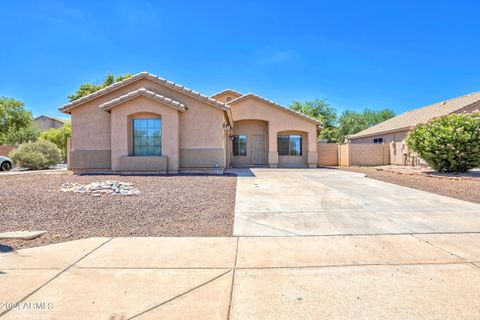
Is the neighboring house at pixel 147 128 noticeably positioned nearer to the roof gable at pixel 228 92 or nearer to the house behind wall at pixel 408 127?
the roof gable at pixel 228 92

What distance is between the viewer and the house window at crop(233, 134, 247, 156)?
78.3ft

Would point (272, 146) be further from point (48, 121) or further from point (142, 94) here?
point (48, 121)

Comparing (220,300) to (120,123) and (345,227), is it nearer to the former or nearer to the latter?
(345,227)

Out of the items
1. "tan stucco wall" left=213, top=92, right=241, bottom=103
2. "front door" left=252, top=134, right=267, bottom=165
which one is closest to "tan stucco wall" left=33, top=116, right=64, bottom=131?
"tan stucco wall" left=213, top=92, right=241, bottom=103

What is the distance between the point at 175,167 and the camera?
1559cm

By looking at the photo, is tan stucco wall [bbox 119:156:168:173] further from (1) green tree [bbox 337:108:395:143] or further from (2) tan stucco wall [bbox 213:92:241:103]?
(1) green tree [bbox 337:108:395:143]

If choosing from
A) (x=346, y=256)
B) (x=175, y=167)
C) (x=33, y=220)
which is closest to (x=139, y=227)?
(x=33, y=220)

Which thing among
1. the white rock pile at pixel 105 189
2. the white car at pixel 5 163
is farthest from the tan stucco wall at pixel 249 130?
the white car at pixel 5 163

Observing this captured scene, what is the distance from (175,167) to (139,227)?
1000cm

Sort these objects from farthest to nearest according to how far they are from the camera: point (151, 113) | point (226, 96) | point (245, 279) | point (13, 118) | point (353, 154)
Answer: point (13, 118), point (226, 96), point (353, 154), point (151, 113), point (245, 279)

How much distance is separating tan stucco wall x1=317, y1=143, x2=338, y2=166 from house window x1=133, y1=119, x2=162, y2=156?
52.0 ft

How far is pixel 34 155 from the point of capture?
21.7m

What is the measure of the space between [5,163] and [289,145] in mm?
21754

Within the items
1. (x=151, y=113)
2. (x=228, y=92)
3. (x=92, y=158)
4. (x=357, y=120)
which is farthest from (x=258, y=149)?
(x=357, y=120)
